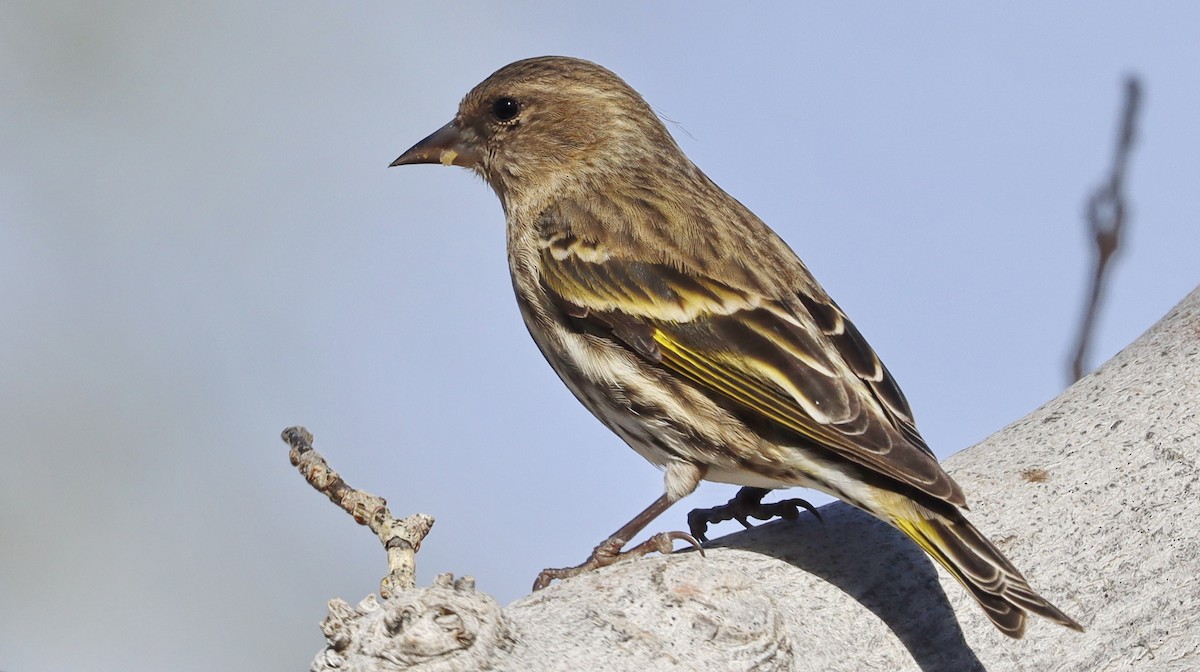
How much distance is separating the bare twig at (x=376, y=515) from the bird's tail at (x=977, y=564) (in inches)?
55.7

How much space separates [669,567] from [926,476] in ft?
Answer: 3.26

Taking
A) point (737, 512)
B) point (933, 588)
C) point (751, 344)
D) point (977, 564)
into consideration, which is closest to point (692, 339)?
point (751, 344)

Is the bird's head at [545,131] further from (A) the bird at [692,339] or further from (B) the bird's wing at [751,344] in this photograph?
A: (B) the bird's wing at [751,344]

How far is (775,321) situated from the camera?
15.8 feet

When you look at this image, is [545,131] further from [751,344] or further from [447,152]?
[751,344]

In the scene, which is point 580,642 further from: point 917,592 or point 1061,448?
point 1061,448

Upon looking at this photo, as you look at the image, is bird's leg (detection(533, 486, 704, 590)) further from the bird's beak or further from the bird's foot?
the bird's beak

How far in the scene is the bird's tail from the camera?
3.45m

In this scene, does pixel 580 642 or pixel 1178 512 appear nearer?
pixel 580 642

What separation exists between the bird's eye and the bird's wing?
1.02 m

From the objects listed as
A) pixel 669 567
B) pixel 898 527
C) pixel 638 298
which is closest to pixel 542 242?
pixel 638 298

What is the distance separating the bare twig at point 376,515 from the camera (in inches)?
129

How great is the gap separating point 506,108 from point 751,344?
2010mm

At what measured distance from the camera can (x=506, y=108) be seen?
20.2ft
